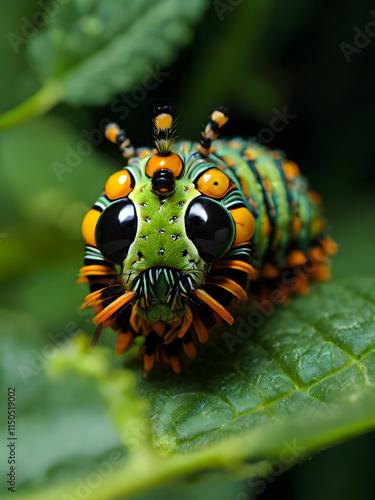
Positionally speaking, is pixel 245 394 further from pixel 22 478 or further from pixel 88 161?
pixel 88 161

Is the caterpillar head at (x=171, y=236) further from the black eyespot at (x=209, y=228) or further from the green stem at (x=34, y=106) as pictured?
the green stem at (x=34, y=106)

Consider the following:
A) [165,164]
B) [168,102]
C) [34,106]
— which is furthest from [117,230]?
[168,102]

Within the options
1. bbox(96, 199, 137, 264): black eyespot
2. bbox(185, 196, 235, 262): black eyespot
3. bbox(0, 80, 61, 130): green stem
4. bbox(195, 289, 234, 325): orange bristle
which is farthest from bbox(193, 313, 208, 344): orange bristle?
bbox(0, 80, 61, 130): green stem

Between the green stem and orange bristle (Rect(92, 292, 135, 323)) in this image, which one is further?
the green stem

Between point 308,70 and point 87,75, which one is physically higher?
point 308,70

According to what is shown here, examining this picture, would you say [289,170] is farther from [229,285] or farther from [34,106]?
[34,106]

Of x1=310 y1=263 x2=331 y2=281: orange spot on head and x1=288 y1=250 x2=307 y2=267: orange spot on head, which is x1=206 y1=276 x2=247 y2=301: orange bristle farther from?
x1=310 y1=263 x2=331 y2=281: orange spot on head

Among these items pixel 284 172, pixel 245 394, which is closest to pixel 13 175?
pixel 284 172
